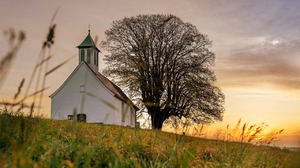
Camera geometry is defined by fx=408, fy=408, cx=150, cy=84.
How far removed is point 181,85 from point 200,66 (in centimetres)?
298

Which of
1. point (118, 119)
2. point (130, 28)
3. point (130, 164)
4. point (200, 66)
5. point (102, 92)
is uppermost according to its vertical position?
point (130, 28)

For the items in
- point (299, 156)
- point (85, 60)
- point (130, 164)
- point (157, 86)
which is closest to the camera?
point (299, 156)

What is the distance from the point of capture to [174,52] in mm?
42375

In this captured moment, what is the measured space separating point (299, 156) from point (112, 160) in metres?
3.26

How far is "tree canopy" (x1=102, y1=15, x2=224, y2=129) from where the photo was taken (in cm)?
4053

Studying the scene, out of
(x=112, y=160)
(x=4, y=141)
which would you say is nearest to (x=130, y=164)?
(x=112, y=160)

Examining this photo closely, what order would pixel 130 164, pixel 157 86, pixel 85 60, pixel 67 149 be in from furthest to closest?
pixel 85 60, pixel 157 86, pixel 67 149, pixel 130 164

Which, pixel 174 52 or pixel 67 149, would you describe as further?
pixel 174 52

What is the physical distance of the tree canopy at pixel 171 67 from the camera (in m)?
40.5

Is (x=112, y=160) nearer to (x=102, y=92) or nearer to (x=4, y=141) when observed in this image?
(x=4, y=141)

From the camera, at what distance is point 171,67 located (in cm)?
4234

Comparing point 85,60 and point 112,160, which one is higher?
point 85,60

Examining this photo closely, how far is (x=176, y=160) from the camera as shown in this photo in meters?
4.32

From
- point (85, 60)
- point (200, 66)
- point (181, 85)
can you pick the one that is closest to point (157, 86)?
point (181, 85)
